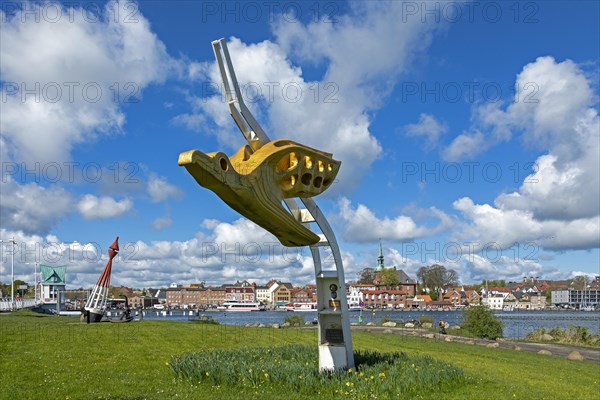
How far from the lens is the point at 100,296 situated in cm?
2788

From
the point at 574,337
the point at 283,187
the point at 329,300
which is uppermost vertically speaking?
the point at 283,187

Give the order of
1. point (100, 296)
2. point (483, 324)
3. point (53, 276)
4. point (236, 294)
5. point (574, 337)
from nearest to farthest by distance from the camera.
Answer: point (100, 296) → point (574, 337) → point (483, 324) → point (53, 276) → point (236, 294)

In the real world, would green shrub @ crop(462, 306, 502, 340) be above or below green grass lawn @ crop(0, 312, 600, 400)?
below

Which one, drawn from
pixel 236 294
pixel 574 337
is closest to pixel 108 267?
pixel 574 337

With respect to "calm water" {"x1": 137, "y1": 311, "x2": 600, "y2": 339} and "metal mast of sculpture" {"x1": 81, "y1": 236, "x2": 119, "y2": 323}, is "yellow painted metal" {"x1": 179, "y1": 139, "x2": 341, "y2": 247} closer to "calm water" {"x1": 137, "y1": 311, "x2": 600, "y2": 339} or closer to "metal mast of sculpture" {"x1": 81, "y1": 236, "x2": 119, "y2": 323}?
"metal mast of sculpture" {"x1": 81, "y1": 236, "x2": 119, "y2": 323}

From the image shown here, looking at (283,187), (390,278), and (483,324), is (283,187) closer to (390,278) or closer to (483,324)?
(483,324)

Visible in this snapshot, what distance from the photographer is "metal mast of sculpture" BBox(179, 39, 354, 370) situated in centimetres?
979

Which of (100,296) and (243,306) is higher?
(100,296)

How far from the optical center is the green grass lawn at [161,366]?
10.9 metres

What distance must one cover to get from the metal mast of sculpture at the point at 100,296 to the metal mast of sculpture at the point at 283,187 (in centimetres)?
1785

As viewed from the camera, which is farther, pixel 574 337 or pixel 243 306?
pixel 243 306

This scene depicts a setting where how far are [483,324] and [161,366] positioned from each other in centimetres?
2184

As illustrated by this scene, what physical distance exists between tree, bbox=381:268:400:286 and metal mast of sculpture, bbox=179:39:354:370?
153506 mm

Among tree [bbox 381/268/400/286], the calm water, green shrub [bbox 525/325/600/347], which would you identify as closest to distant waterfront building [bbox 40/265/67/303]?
the calm water
